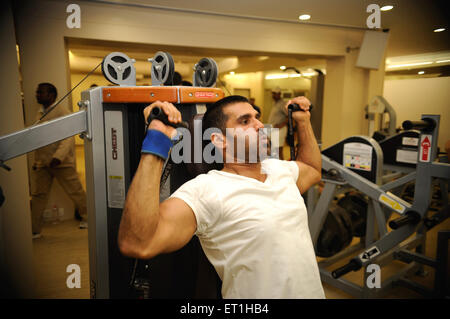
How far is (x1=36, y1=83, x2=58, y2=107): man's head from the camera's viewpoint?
10.0 feet

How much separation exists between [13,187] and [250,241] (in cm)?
165

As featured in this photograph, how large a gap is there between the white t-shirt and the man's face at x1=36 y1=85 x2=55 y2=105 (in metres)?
2.68

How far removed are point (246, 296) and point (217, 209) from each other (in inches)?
11.9

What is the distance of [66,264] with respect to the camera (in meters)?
2.70

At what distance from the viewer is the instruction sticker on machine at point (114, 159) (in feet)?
4.16

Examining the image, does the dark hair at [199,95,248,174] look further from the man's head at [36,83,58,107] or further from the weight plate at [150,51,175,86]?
the man's head at [36,83,58,107]

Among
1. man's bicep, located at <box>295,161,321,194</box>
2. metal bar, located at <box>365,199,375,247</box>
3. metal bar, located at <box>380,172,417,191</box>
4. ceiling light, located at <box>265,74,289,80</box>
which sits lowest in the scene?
metal bar, located at <box>365,199,375,247</box>

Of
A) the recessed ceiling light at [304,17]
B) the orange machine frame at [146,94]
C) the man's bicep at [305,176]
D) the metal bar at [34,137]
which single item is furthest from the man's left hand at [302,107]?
the recessed ceiling light at [304,17]

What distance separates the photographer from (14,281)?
2041mm

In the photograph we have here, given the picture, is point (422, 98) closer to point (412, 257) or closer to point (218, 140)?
point (412, 257)

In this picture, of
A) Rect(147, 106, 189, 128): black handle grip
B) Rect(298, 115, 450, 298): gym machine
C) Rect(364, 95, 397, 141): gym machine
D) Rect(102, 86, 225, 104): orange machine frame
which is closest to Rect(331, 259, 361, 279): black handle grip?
Rect(298, 115, 450, 298): gym machine

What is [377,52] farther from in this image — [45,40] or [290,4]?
[45,40]

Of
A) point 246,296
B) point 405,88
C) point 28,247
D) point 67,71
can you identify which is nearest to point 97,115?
point 246,296

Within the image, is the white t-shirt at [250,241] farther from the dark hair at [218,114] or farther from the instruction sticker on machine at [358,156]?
the instruction sticker on machine at [358,156]
